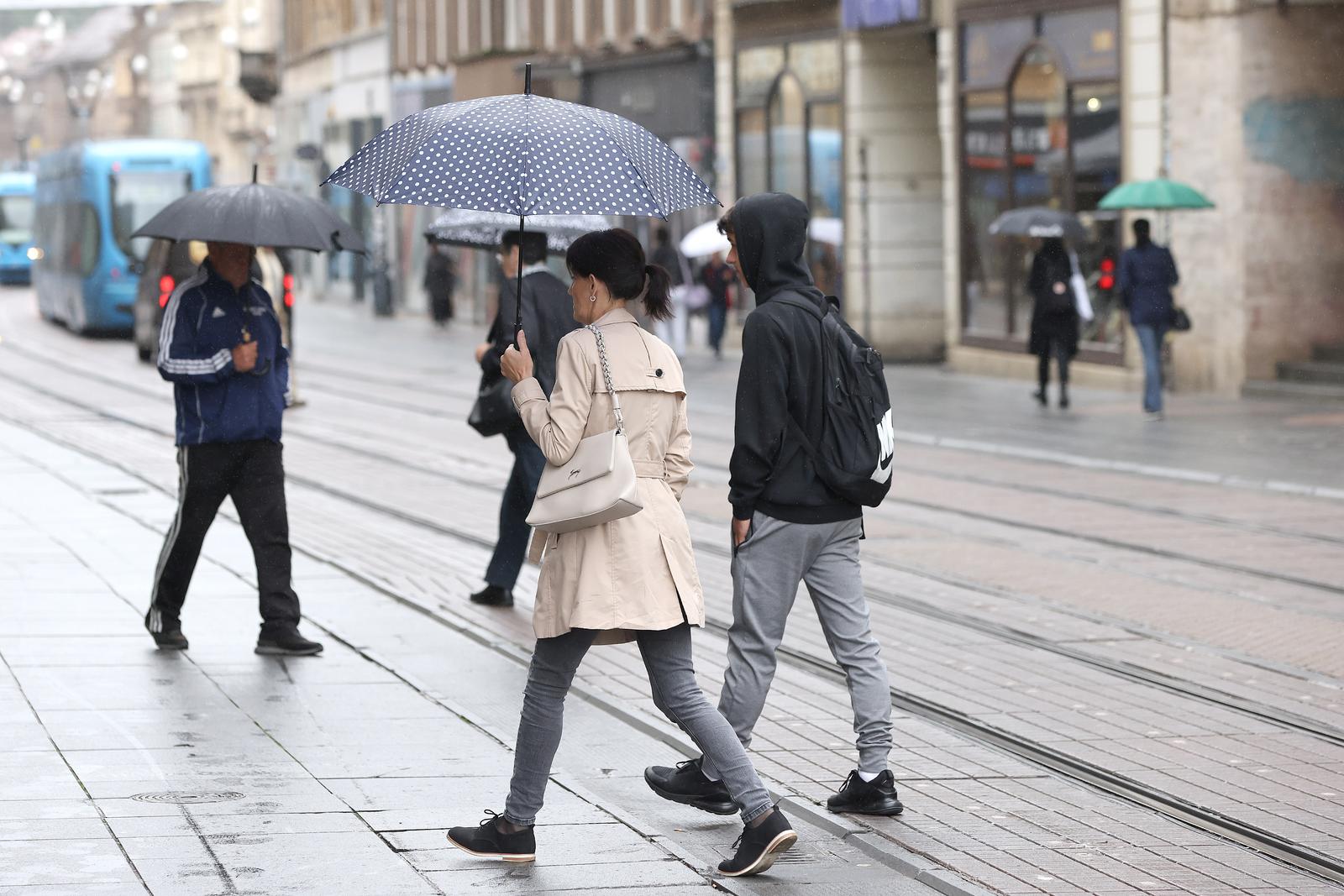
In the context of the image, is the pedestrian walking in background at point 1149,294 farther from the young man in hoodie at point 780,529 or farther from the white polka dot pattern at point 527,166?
the white polka dot pattern at point 527,166

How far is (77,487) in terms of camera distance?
14.9 m

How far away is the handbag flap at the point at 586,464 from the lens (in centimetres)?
561

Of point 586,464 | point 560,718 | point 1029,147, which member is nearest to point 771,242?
point 586,464

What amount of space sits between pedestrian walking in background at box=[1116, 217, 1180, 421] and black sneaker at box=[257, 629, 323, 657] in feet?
41.2

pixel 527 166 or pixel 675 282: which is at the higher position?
pixel 527 166

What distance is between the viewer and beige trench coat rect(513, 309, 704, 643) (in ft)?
18.6

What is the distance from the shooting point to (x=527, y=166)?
231 inches

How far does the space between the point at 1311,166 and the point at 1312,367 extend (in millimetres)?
2045

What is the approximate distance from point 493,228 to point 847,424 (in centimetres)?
535

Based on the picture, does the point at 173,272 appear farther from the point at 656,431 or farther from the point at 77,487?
the point at 656,431

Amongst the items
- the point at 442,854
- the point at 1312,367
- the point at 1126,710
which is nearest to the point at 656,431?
the point at 442,854

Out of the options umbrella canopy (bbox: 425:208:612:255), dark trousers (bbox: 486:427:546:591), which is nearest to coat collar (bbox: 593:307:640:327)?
dark trousers (bbox: 486:427:546:591)

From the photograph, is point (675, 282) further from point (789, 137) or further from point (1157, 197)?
point (1157, 197)

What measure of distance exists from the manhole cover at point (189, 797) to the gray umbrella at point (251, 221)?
8.02 ft
